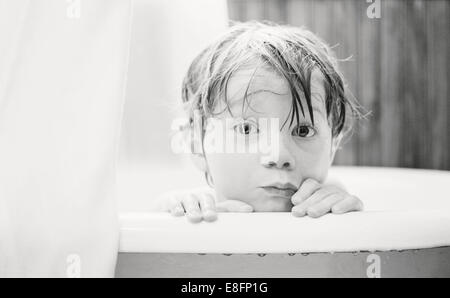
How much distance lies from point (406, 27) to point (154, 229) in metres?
1.79

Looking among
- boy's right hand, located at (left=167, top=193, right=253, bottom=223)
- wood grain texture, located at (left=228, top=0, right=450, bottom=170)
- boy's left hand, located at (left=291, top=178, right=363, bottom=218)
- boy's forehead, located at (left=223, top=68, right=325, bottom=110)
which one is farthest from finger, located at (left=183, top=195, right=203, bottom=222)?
wood grain texture, located at (left=228, top=0, right=450, bottom=170)

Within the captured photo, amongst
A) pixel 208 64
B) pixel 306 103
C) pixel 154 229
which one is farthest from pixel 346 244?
pixel 208 64

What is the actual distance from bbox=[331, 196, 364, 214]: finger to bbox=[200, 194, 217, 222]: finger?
0.14 metres

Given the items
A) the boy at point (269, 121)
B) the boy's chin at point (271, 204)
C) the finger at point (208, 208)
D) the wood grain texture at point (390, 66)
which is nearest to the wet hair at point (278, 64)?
the boy at point (269, 121)

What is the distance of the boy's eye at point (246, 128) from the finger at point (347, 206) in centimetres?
21

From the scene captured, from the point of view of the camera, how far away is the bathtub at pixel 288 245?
53cm

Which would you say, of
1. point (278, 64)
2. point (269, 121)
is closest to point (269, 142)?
point (269, 121)

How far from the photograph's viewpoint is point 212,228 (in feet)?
1.76

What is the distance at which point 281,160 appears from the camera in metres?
0.74

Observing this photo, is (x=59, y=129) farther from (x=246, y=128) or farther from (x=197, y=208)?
(x=246, y=128)

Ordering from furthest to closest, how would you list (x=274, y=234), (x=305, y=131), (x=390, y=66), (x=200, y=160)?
(x=390, y=66)
(x=200, y=160)
(x=305, y=131)
(x=274, y=234)

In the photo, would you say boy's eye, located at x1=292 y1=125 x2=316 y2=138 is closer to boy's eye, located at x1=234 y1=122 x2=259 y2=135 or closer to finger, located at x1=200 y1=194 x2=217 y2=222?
boy's eye, located at x1=234 y1=122 x2=259 y2=135

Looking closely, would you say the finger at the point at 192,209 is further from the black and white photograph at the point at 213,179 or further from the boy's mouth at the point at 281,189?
the boy's mouth at the point at 281,189

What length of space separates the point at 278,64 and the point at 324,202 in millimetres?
286
